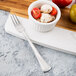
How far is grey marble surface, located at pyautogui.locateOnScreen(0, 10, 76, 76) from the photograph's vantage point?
77 centimetres

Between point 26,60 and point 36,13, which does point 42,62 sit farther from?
point 36,13

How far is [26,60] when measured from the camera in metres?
0.80

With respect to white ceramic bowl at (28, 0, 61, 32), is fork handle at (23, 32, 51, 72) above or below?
below

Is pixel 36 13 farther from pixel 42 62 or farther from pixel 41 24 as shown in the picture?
pixel 42 62

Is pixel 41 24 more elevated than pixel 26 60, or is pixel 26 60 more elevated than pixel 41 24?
pixel 41 24

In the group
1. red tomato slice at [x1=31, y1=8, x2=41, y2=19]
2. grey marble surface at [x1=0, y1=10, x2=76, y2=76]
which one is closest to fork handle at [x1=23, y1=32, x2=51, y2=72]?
grey marble surface at [x1=0, y1=10, x2=76, y2=76]

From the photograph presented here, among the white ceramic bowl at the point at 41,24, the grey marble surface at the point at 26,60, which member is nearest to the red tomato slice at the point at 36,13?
the white ceramic bowl at the point at 41,24

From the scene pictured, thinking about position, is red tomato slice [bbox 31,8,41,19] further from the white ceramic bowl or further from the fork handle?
the fork handle

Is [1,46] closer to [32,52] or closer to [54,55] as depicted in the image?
[32,52]

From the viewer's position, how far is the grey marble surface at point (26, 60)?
2.53 ft

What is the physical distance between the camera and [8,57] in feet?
2.66

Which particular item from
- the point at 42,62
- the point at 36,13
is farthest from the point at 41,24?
the point at 42,62

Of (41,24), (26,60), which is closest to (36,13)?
(41,24)

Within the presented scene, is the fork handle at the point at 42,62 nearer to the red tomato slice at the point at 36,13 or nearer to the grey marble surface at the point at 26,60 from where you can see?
the grey marble surface at the point at 26,60
